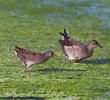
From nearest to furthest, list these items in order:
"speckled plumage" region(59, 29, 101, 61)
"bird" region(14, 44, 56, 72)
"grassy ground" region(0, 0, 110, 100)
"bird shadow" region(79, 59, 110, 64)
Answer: "grassy ground" region(0, 0, 110, 100) < "bird" region(14, 44, 56, 72) < "speckled plumage" region(59, 29, 101, 61) < "bird shadow" region(79, 59, 110, 64)

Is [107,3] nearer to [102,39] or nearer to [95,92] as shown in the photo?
[102,39]

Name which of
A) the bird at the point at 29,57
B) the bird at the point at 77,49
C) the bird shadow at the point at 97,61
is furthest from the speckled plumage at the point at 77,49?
the bird at the point at 29,57

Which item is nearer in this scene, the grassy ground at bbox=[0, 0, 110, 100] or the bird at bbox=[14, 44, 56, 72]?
the grassy ground at bbox=[0, 0, 110, 100]

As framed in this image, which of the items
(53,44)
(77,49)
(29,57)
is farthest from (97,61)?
(29,57)

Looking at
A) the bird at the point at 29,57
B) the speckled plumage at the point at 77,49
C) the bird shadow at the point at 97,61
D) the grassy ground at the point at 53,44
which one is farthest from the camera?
the bird shadow at the point at 97,61

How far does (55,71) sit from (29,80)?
105 cm

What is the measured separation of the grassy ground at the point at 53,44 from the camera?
27.0 feet

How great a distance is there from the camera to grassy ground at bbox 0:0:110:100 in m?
8.23

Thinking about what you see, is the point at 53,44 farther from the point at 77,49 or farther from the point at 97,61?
the point at 77,49

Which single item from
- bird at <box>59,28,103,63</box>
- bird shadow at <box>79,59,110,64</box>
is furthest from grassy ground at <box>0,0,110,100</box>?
bird at <box>59,28,103,63</box>

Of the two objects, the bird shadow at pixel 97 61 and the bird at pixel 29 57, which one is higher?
the bird at pixel 29 57

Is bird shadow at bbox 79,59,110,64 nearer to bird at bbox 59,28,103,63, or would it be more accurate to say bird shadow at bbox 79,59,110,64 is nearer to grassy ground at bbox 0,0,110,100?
grassy ground at bbox 0,0,110,100

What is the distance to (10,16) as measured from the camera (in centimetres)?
1700

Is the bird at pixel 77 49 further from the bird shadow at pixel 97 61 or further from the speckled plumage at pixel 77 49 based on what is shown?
the bird shadow at pixel 97 61
